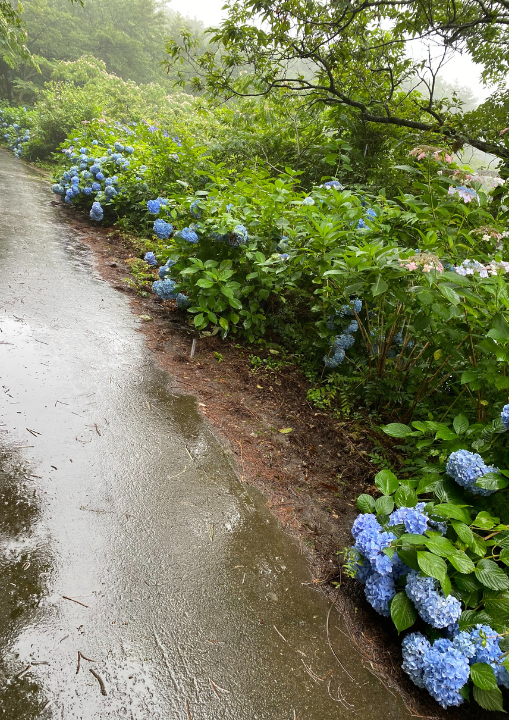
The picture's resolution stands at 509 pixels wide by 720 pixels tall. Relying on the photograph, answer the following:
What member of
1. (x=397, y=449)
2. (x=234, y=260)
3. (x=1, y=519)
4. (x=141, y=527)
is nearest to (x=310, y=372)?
(x=397, y=449)

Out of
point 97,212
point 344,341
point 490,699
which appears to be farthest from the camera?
point 97,212

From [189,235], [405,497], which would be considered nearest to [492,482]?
[405,497]

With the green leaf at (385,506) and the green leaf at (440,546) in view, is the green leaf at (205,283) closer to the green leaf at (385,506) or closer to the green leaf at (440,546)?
the green leaf at (385,506)

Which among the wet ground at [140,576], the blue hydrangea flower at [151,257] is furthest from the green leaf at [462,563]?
the blue hydrangea flower at [151,257]

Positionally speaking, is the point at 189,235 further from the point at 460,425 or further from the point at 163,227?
the point at 460,425

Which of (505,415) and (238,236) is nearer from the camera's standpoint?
(505,415)

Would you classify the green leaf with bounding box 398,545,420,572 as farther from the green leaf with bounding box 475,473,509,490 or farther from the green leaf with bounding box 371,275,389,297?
Answer: the green leaf with bounding box 371,275,389,297

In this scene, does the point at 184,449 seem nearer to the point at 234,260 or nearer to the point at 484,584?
the point at 484,584

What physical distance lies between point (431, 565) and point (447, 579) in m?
0.07

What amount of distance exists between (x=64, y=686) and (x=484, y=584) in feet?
4.46

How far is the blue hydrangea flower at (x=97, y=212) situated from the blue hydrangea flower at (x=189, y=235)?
330cm

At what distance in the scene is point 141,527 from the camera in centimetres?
162

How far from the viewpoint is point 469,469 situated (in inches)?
60.3

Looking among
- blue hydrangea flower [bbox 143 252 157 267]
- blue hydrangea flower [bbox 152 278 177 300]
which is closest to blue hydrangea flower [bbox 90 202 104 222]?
blue hydrangea flower [bbox 143 252 157 267]
